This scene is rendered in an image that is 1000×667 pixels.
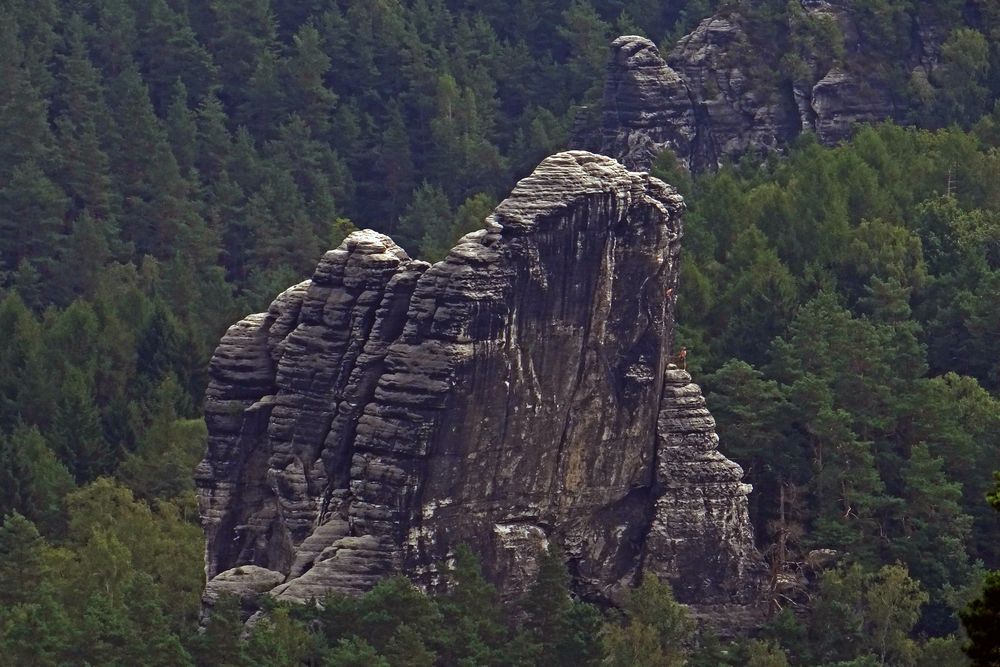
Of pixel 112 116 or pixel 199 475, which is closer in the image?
pixel 199 475

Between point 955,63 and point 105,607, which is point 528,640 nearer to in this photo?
point 105,607

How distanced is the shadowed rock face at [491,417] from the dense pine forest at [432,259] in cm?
157

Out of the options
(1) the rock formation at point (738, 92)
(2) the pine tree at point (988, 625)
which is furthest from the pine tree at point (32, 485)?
(2) the pine tree at point (988, 625)

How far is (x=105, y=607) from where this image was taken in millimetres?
78625

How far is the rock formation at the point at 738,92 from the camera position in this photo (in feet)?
413

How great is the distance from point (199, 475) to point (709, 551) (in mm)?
12489

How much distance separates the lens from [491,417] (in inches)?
2995

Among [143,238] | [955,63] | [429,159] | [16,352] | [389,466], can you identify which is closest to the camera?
[389,466]

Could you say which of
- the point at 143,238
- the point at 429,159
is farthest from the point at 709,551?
the point at 429,159

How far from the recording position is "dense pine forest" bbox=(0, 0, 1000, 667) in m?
77.9

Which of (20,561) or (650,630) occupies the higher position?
(20,561)

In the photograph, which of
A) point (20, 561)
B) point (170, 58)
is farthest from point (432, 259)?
point (170, 58)

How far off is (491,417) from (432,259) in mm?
39453

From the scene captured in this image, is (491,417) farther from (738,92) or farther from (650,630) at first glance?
(738,92)
